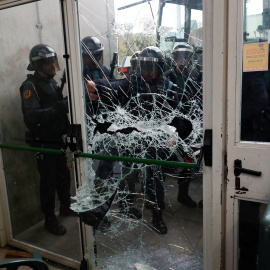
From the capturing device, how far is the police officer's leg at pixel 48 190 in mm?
2162

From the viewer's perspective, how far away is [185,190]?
65.1 inches

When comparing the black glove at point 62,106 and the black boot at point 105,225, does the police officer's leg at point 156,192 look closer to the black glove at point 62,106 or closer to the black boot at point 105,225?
the black boot at point 105,225

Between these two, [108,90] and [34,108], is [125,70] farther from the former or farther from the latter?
[34,108]

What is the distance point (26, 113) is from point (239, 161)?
1.57m

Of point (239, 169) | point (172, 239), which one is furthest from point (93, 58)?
point (172, 239)

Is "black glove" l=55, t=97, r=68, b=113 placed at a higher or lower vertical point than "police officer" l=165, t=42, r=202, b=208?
lower

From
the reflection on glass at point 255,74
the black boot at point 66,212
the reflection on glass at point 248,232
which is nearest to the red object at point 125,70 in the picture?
the reflection on glass at point 255,74

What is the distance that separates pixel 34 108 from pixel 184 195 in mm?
1235

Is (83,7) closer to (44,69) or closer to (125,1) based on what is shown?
(125,1)

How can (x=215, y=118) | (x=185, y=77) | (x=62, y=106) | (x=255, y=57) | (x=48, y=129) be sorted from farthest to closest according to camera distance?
(x=48, y=129), (x=62, y=106), (x=185, y=77), (x=215, y=118), (x=255, y=57)

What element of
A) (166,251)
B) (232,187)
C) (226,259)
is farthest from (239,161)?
(166,251)

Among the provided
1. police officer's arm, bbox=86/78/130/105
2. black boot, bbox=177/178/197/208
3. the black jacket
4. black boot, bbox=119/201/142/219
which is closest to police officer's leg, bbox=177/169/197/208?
black boot, bbox=177/178/197/208

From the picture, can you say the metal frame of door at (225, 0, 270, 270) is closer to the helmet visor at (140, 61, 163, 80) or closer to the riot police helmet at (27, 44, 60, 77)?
the helmet visor at (140, 61, 163, 80)

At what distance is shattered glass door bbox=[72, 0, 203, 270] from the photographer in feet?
5.10
